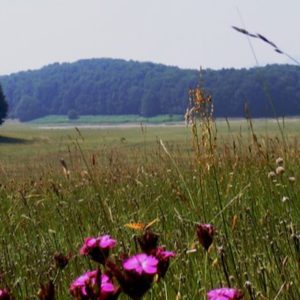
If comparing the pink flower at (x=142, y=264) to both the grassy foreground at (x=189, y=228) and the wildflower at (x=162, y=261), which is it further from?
the grassy foreground at (x=189, y=228)

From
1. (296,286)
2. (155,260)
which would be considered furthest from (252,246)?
(155,260)

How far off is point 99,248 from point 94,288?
0.25 meters

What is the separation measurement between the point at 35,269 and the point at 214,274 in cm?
101

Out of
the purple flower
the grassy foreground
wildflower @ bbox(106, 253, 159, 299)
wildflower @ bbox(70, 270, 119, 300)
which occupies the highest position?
wildflower @ bbox(106, 253, 159, 299)

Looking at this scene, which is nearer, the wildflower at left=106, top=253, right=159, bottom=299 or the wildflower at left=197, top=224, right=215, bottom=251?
the wildflower at left=106, top=253, right=159, bottom=299

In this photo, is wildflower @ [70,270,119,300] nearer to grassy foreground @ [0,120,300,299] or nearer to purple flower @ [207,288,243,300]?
purple flower @ [207,288,243,300]

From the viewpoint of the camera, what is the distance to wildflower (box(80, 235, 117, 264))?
4.80 ft

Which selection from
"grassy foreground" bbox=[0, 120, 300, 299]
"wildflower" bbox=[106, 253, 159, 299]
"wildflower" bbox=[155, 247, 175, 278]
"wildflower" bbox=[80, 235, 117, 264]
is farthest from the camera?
"grassy foreground" bbox=[0, 120, 300, 299]

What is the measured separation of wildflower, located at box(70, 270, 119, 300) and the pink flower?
2.0 inches

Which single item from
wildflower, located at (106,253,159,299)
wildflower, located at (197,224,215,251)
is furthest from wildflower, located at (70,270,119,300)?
wildflower, located at (197,224,215,251)

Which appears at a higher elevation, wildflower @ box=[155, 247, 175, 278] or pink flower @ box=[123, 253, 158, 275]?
pink flower @ box=[123, 253, 158, 275]

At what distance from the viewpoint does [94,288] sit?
1232 mm

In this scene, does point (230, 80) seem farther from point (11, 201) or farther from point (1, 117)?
point (11, 201)

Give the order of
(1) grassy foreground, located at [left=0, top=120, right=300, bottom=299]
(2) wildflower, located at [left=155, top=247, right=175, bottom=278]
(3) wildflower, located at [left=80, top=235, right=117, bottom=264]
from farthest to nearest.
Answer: (1) grassy foreground, located at [left=0, top=120, right=300, bottom=299] < (3) wildflower, located at [left=80, top=235, right=117, bottom=264] < (2) wildflower, located at [left=155, top=247, right=175, bottom=278]
